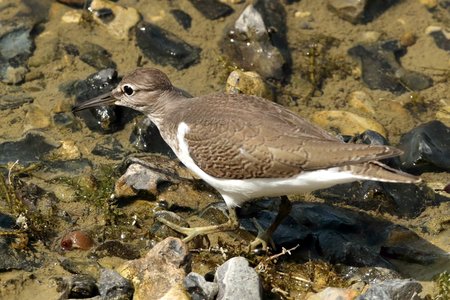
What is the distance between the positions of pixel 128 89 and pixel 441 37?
Result: 4.64m

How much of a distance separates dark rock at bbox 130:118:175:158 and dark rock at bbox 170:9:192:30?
212 centimetres

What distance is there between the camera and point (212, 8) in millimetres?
10945

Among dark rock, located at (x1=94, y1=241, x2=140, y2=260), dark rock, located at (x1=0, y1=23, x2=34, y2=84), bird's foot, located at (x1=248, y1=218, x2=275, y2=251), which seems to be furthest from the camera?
dark rock, located at (x1=0, y1=23, x2=34, y2=84)

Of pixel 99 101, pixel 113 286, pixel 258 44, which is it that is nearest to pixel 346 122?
pixel 258 44

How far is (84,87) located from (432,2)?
501cm

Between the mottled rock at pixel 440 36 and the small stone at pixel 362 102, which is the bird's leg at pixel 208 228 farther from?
the mottled rock at pixel 440 36

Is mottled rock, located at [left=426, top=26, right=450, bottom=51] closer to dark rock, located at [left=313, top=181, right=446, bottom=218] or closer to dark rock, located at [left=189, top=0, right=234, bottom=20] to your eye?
dark rock, located at [left=189, top=0, right=234, bottom=20]

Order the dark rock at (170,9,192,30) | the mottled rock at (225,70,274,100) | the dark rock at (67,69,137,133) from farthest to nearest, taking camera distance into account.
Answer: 1. the dark rock at (170,9,192,30)
2. the mottled rock at (225,70,274,100)
3. the dark rock at (67,69,137,133)

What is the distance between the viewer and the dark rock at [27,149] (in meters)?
8.79

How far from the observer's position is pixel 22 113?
9.49 metres

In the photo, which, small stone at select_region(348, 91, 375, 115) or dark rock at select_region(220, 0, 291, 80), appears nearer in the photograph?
small stone at select_region(348, 91, 375, 115)

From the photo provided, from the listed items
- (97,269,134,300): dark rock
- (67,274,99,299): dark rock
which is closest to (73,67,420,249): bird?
(97,269,134,300): dark rock

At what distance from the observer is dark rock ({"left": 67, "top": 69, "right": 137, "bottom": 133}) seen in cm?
931

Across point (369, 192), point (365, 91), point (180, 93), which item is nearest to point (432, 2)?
point (365, 91)
